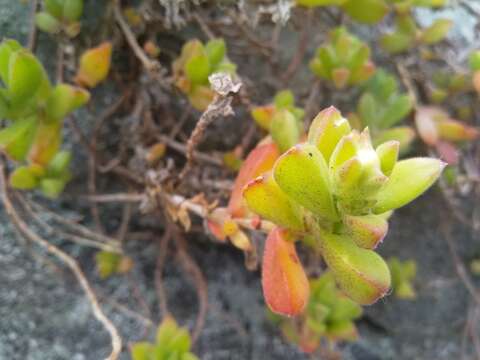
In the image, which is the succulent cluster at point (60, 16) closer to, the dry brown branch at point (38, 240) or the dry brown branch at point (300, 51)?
the dry brown branch at point (38, 240)

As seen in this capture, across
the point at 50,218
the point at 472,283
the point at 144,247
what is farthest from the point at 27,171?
the point at 472,283

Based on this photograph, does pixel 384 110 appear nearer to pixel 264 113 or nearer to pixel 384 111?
pixel 384 111

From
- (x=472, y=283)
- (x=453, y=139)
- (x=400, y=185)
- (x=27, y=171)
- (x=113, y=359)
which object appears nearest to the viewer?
(x=400, y=185)

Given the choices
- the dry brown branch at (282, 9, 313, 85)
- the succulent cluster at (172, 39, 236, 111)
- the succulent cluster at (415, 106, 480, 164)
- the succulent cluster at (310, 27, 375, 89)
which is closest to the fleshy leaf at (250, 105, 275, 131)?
the succulent cluster at (172, 39, 236, 111)

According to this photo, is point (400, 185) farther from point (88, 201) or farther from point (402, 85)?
point (402, 85)

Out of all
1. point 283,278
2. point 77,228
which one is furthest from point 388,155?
point 77,228

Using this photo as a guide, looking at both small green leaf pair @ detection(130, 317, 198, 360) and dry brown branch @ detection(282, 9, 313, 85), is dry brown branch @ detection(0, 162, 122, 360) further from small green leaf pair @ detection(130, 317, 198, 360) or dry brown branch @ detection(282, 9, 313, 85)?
dry brown branch @ detection(282, 9, 313, 85)
